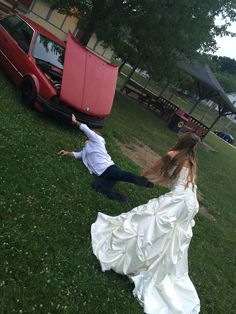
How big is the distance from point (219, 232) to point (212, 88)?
53.8 feet

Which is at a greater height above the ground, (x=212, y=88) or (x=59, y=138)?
(x=212, y=88)

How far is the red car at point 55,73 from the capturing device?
9664 millimetres

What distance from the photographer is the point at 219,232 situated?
34.4 feet

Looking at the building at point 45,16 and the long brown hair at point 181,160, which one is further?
the building at point 45,16

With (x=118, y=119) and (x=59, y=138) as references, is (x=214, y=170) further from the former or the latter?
(x=59, y=138)

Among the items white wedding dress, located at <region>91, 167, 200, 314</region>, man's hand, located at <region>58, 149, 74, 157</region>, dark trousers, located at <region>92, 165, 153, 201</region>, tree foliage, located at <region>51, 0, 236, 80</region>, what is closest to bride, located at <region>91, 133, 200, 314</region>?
white wedding dress, located at <region>91, 167, 200, 314</region>

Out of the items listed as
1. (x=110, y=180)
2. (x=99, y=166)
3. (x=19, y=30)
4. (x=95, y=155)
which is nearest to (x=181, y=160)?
(x=110, y=180)

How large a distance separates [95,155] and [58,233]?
8.93ft

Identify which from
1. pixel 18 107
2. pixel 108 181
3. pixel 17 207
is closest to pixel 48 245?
pixel 17 207

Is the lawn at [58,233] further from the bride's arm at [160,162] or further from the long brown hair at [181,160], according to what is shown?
the long brown hair at [181,160]

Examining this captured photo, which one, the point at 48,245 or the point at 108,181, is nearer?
the point at 48,245

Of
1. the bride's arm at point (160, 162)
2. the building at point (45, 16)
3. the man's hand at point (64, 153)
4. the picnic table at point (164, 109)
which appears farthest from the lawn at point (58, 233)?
the building at point (45, 16)

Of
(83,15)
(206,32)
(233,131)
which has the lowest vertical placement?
(233,131)

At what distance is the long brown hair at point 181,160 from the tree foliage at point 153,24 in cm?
993
